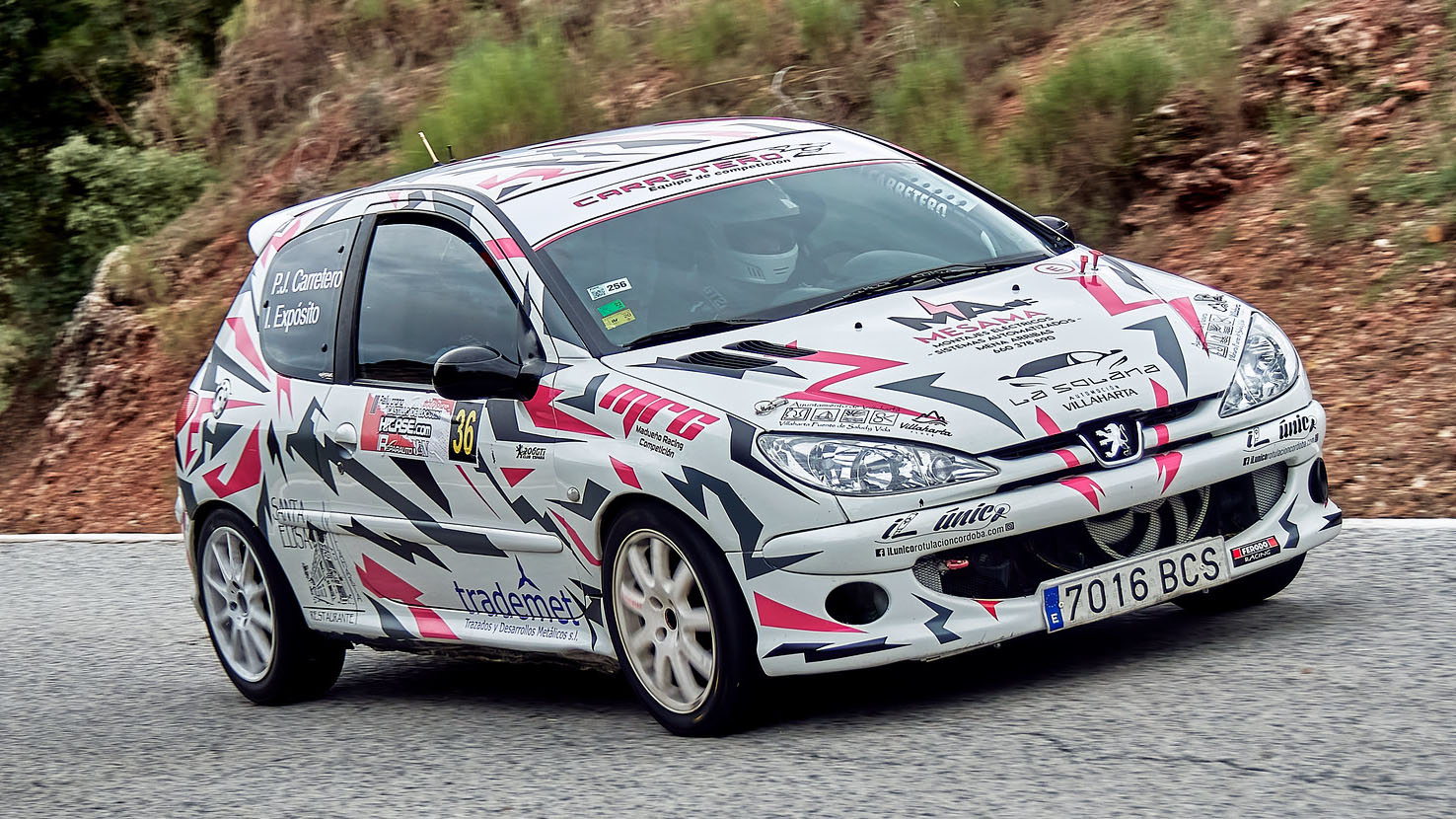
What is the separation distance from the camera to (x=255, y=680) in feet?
24.6

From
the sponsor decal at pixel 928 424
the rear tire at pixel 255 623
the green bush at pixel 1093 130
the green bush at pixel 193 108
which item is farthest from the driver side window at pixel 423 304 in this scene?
the green bush at pixel 193 108

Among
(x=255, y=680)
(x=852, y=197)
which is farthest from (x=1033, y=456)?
(x=255, y=680)

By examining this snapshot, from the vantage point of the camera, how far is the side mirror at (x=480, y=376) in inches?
236

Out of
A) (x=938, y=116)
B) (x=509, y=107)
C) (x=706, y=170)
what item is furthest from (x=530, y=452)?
(x=509, y=107)

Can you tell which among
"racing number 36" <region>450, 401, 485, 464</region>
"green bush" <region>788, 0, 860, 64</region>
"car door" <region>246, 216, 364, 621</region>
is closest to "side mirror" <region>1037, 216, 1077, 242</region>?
A: "racing number 36" <region>450, 401, 485, 464</region>

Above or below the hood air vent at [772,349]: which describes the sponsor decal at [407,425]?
below

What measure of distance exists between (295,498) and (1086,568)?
3.08 meters

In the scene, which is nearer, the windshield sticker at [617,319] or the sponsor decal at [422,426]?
the windshield sticker at [617,319]

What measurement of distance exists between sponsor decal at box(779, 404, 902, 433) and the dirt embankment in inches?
134

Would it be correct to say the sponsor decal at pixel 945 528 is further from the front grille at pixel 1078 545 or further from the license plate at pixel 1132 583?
the license plate at pixel 1132 583

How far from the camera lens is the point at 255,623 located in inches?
295

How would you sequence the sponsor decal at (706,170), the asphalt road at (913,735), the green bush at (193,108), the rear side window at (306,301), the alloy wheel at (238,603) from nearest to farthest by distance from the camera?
the asphalt road at (913,735)
the sponsor decal at (706,170)
the rear side window at (306,301)
the alloy wheel at (238,603)
the green bush at (193,108)

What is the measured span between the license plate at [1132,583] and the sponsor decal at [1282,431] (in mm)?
317

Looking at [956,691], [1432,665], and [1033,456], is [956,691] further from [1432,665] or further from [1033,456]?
[1432,665]
